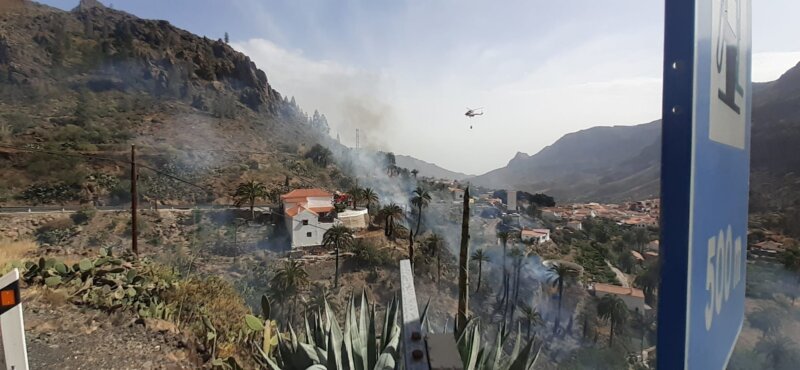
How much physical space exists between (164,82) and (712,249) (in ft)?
224

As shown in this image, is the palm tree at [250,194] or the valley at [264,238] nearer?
the valley at [264,238]

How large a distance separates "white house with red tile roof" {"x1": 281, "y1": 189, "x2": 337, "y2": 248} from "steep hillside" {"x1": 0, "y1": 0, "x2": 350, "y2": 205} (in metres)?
7.76

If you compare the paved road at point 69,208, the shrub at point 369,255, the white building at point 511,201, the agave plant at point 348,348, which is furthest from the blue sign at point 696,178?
the white building at point 511,201

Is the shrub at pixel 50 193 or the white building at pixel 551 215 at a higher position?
the shrub at pixel 50 193

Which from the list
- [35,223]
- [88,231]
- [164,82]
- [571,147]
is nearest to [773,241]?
[88,231]

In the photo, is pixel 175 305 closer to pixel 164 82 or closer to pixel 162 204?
pixel 162 204

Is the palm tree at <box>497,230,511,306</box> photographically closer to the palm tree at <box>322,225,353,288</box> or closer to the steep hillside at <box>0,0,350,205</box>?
the palm tree at <box>322,225,353,288</box>

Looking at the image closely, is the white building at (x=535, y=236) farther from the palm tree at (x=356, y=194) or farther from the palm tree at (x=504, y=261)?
the palm tree at (x=356, y=194)

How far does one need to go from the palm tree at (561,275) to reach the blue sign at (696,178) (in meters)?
36.5

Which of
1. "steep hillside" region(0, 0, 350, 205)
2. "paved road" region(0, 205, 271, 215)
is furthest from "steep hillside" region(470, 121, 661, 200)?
"paved road" region(0, 205, 271, 215)

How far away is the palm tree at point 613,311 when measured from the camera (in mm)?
30453

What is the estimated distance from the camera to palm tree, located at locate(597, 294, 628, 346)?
3045cm

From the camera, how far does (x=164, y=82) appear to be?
58.8m

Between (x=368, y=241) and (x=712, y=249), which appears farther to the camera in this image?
(x=368, y=241)
